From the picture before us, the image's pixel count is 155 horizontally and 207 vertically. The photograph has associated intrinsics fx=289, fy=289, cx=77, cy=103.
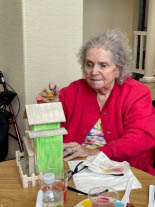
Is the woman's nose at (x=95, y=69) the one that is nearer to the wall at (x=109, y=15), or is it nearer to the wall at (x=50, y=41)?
the wall at (x=50, y=41)

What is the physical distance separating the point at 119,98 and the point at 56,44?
2.82ft

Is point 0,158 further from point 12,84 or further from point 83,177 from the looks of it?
point 83,177

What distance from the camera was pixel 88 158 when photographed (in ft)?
4.56

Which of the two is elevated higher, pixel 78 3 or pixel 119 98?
pixel 78 3

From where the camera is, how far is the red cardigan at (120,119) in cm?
166

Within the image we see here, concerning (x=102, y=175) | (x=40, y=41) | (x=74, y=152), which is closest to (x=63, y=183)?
(x=102, y=175)

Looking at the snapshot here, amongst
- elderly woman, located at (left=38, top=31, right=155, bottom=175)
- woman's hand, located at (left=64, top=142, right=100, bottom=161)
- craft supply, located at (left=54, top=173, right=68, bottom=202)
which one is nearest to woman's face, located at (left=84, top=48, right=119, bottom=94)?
elderly woman, located at (left=38, top=31, right=155, bottom=175)

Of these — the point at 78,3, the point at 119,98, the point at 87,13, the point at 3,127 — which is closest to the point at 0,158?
the point at 3,127

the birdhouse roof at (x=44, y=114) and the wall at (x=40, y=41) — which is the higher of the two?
the wall at (x=40, y=41)

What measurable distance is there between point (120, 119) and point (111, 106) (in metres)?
0.10

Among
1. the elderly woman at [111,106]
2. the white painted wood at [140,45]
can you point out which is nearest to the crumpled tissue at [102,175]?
the elderly woman at [111,106]

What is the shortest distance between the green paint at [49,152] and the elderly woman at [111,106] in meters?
0.49

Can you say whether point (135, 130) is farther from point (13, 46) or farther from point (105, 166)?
point (13, 46)

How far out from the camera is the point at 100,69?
5.90 feet
